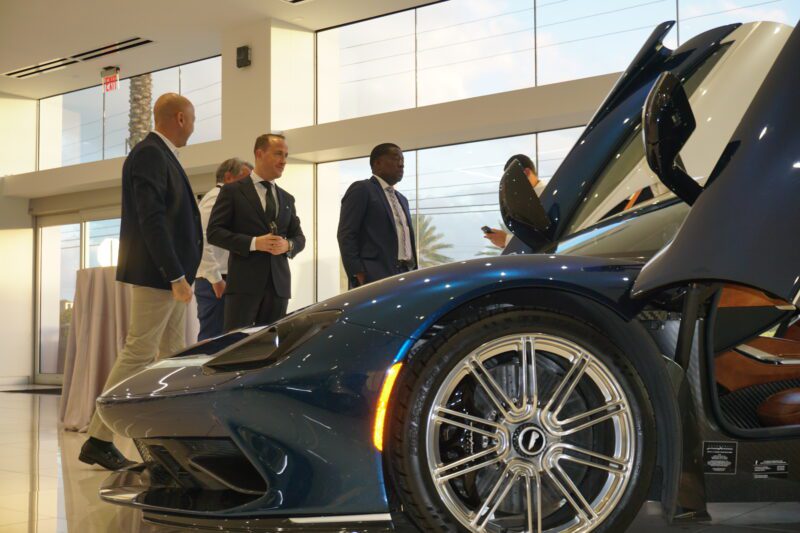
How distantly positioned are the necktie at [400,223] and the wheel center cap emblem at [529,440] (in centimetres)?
326

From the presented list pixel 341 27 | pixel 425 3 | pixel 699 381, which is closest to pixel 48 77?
pixel 341 27

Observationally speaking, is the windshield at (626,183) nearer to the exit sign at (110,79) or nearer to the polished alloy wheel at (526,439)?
the polished alloy wheel at (526,439)

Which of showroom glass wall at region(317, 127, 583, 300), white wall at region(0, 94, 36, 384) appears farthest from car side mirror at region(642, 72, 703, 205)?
Answer: white wall at region(0, 94, 36, 384)

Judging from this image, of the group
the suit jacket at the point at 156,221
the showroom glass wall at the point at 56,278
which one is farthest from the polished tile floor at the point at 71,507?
the showroom glass wall at the point at 56,278

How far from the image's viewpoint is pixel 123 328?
6.04 metres

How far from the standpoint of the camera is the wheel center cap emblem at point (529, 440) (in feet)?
6.36

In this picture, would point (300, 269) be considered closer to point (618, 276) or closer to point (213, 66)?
point (213, 66)

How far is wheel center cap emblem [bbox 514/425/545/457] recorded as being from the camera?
1.94 meters

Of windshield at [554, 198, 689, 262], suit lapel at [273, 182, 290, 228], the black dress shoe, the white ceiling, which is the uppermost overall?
the white ceiling

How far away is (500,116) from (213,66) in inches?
193

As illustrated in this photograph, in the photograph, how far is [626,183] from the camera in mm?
2670

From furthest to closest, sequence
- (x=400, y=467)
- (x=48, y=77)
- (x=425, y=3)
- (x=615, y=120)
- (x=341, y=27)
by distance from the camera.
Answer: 1. (x=48, y=77)
2. (x=341, y=27)
3. (x=425, y=3)
4. (x=615, y=120)
5. (x=400, y=467)

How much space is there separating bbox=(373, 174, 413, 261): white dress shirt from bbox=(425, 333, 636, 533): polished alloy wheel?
3.16m

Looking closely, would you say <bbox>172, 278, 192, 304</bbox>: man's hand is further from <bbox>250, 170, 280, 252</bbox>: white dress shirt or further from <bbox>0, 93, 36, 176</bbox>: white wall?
<bbox>0, 93, 36, 176</bbox>: white wall
